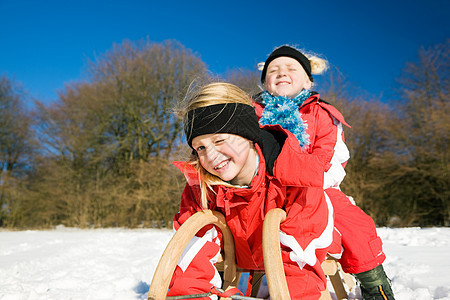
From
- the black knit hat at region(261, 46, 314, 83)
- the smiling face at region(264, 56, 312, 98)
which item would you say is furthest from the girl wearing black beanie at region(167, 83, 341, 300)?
the black knit hat at region(261, 46, 314, 83)

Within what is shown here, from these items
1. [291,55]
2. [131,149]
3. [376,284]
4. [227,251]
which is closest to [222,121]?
[227,251]

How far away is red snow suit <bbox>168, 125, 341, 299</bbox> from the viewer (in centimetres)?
140

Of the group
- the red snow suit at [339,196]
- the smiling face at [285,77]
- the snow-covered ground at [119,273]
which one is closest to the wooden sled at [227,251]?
the red snow suit at [339,196]

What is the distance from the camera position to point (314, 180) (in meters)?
1.38

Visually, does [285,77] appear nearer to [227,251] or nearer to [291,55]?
[291,55]

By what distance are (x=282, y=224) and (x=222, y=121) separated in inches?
21.7

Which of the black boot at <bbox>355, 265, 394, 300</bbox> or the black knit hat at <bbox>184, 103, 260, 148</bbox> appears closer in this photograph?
the black knit hat at <bbox>184, 103, 260, 148</bbox>

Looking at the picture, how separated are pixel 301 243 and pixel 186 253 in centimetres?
52

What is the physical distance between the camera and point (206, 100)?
1.61 metres

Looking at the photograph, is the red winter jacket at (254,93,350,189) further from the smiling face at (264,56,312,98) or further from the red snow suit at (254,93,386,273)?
the smiling face at (264,56,312,98)

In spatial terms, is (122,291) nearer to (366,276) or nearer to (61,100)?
(366,276)

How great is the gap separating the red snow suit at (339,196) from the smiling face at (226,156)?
438mm

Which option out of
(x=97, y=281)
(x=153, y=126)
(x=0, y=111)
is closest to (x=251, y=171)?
(x=97, y=281)

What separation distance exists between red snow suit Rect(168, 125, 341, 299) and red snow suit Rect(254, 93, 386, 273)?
24cm
